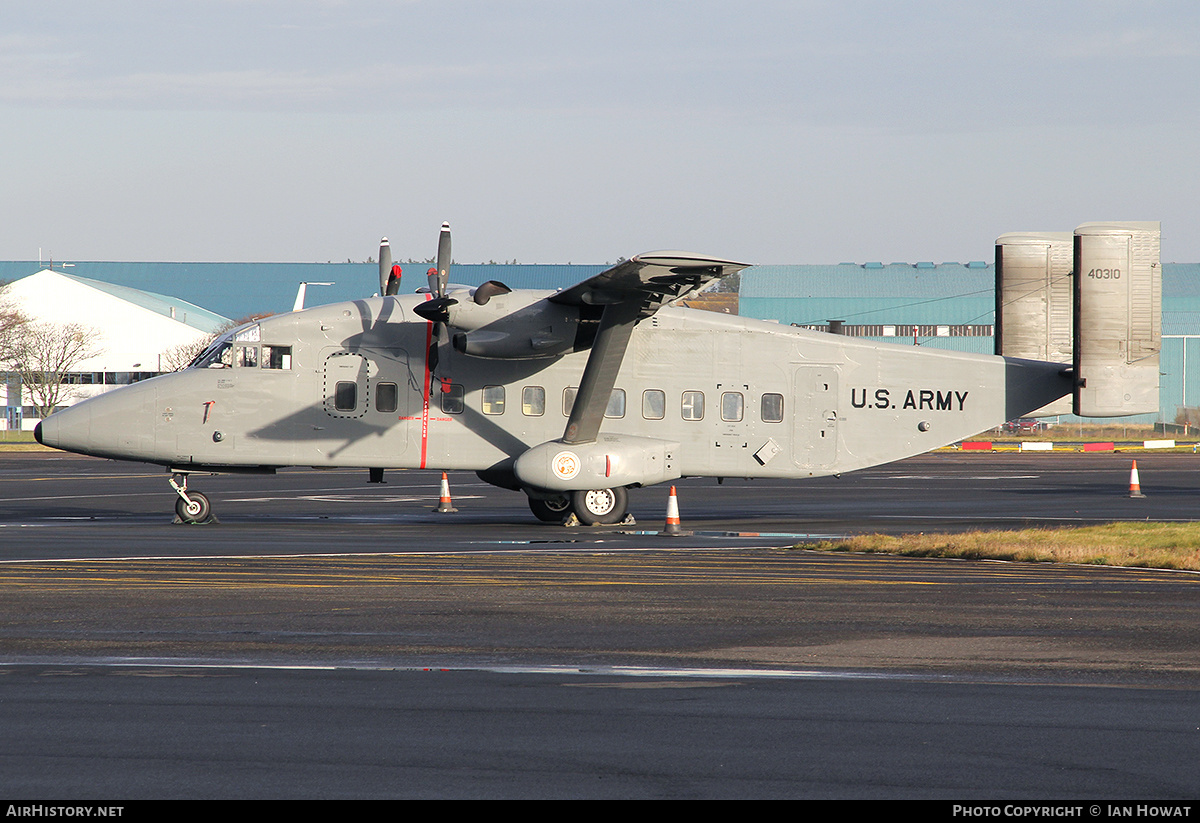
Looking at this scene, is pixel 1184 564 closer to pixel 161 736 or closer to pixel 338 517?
pixel 161 736

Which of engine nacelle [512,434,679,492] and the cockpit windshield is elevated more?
the cockpit windshield

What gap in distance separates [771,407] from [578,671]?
46.3 feet

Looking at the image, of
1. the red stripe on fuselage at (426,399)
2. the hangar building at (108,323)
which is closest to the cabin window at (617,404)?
the red stripe on fuselage at (426,399)

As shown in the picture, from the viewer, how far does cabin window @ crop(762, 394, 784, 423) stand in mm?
22094

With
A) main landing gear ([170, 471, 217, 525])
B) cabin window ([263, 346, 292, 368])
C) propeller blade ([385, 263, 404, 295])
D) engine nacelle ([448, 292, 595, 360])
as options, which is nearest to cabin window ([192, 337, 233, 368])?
cabin window ([263, 346, 292, 368])

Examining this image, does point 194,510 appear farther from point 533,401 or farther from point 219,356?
point 533,401

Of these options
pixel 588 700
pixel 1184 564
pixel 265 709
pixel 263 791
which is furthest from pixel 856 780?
pixel 1184 564

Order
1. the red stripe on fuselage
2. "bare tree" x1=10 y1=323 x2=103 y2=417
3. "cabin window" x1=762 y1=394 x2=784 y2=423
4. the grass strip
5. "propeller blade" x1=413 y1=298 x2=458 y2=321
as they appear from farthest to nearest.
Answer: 1. "bare tree" x1=10 y1=323 x2=103 y2=417
2. "cabin window" x1=762 y1=394 x2=784 y2=423
3. the red stripe on fuselage
4. "propeller blade" x1=413 y1=298 x2=458 y2=321
5. the grass strip

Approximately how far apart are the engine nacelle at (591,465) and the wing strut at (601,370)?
0.91 ft

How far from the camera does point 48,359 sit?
70.8 metres

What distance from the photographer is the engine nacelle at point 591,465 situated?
2052cm

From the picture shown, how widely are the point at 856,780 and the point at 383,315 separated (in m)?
16.8

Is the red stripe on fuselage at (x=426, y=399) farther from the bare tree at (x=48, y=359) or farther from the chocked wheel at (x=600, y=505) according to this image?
the bare tree at (x=48, y=359)

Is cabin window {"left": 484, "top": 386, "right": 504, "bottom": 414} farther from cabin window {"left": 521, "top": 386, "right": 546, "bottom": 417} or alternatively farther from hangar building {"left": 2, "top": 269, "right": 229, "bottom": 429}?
hangar building {"left": 2, "top": 269, "right": 229, "bottom": 429}
